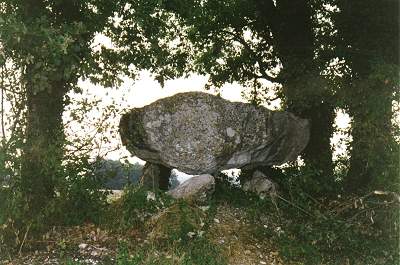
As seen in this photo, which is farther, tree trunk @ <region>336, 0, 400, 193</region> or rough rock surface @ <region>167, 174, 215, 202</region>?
rough rock surface @ <region>167, 174, 215, 202</region>

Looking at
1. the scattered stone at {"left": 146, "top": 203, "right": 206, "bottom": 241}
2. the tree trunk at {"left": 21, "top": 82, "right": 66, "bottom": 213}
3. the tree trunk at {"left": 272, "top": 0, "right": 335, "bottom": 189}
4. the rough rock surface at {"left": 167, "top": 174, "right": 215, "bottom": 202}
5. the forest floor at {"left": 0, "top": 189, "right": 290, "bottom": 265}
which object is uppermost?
the tree trunk at {"left": 272, "top": 0, "right": 335, "bottom": 189}

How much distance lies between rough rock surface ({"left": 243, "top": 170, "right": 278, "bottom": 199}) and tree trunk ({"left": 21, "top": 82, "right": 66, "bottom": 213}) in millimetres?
6056

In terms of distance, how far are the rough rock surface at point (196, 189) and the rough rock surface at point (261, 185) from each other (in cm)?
153

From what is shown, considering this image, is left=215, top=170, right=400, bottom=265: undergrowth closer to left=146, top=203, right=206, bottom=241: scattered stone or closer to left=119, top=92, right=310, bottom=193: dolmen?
left=146, top=203, right=206, bottom=241: scattered stone

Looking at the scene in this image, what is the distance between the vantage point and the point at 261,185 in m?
14.6

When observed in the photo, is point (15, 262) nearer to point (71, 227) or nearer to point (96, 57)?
point (71, 227)

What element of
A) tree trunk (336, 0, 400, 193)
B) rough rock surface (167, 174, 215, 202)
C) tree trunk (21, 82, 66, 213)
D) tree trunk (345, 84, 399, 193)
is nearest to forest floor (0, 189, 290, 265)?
tree trunk (21, 82, 66, 213)

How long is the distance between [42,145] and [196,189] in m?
4.48

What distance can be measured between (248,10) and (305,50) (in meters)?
3.08

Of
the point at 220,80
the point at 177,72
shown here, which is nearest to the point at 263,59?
the point at 220,80

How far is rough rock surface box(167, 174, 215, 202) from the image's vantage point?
1335 cm

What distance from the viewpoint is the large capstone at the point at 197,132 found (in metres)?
14.1

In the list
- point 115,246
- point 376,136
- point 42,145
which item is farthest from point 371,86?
point 42,145

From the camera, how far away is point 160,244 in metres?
10.8
